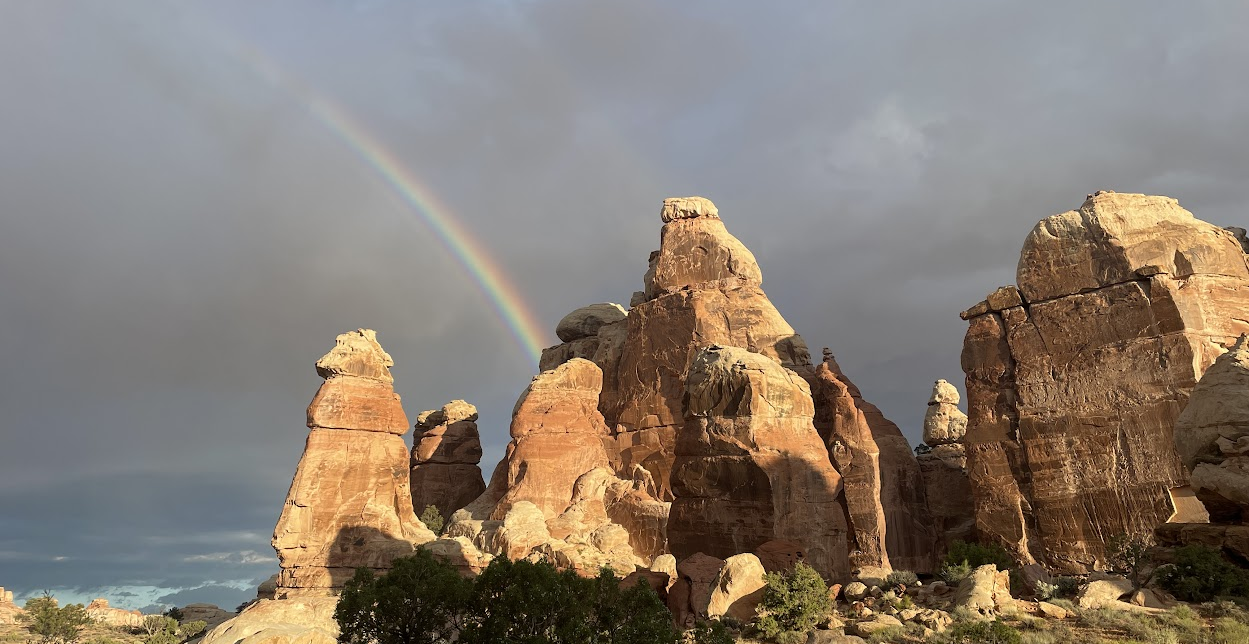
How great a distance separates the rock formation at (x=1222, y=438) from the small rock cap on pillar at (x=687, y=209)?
4406 cm

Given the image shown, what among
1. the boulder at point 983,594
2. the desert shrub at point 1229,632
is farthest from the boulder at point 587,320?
the desert shrub at point 1229,632

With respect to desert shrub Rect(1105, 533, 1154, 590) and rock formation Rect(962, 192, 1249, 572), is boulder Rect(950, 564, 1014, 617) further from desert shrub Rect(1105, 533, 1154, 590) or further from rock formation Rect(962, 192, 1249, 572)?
rock formation Rect(962, 192, 1249, 572)

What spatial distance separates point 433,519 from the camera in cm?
5834

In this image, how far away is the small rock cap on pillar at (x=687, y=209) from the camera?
215 feet

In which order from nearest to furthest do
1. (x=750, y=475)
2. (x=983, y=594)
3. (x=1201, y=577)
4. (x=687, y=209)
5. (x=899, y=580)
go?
1. (x=1201, y=577)
2. (x=983, y=594)
3. (x=899, y=580)
4. (x=750, y=475)
5. (x=687, y=209)

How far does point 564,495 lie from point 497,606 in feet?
110

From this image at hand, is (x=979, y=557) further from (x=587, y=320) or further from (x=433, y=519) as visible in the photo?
(x=587, y=320)

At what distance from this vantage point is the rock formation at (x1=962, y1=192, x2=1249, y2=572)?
35875mm

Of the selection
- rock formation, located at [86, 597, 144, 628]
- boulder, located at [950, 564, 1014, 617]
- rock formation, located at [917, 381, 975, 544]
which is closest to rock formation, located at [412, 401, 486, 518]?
rock formation, located at [86, 597, 144, 628]

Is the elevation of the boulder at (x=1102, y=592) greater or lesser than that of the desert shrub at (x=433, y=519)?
lesser

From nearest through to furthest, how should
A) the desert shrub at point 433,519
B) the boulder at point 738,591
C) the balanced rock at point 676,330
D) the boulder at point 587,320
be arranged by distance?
the boulder at point 738,591
the balanced rock at point 676,330
the desert shrub at point 433,519
the boulder at point 587,320

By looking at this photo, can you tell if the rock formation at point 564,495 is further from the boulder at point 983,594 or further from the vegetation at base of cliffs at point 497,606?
the boulder at point 983,594

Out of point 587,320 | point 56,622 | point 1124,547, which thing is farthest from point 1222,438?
point 56,622

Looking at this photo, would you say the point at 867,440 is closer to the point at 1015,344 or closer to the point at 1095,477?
the point at 1015,344
